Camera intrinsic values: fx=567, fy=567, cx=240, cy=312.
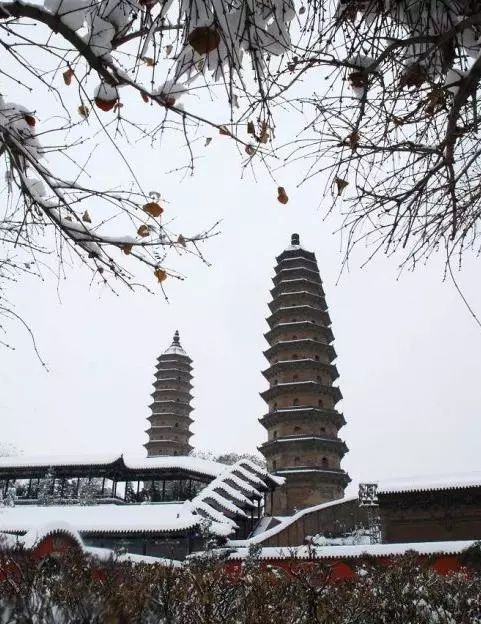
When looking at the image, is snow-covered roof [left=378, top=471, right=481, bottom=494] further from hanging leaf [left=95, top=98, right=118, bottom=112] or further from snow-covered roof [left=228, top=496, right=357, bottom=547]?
hanging leaf [left=95, top=98, right=118, bottom=112]

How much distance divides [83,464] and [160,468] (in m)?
3.88

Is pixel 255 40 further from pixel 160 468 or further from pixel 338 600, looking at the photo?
A: pixel 160 468

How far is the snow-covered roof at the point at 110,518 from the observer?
19.5m

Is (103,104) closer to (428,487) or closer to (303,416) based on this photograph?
(428,487)

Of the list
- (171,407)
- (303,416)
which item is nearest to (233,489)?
(303,416)

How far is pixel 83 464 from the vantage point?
26.4 meters

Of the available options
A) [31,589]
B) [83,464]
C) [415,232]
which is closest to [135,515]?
[83,464]

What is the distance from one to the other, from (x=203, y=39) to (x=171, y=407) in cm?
3894

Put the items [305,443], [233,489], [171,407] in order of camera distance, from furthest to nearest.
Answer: [171,407]
[305,443]
[233,489]

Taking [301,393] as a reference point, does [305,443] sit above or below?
below

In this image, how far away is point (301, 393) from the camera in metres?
31.1

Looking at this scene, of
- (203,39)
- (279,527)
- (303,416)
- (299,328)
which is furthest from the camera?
(299,328)

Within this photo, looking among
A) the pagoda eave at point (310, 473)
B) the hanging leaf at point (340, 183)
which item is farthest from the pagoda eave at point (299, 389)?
the hanging leaf at point (340, 183)

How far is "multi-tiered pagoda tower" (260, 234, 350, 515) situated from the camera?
28922mm
